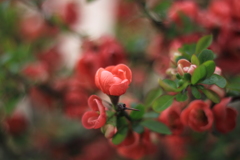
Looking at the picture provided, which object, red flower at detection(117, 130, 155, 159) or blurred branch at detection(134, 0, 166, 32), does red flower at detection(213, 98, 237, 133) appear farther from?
blurred branch at detection(134, 0, 166, 32)

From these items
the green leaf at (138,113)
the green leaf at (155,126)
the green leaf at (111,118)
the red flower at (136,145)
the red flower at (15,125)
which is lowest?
the red flower at (15,125)

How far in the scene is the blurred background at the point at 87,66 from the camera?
619 mm

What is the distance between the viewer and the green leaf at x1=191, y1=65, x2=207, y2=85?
35 centimetres

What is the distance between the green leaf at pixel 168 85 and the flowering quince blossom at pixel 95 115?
0.08m

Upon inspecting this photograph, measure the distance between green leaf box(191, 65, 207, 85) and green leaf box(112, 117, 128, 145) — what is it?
0.11 metres

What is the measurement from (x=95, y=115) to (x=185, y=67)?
0.45 ft

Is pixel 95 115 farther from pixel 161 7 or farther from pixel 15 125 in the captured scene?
pixel 15 125

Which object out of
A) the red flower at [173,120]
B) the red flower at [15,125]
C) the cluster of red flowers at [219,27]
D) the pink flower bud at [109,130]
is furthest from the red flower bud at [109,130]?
the red flower at [15,125]

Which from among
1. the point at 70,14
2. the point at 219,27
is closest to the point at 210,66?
the point at 219,27

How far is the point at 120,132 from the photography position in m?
0.40

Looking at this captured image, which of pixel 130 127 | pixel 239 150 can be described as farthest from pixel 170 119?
pixel 239 150

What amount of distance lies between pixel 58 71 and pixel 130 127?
0.56 meters

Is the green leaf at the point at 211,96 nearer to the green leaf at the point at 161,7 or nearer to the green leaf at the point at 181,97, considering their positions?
the green leaf at the point at 181,97

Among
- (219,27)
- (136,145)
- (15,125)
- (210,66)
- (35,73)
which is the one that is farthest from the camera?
(15,125)
